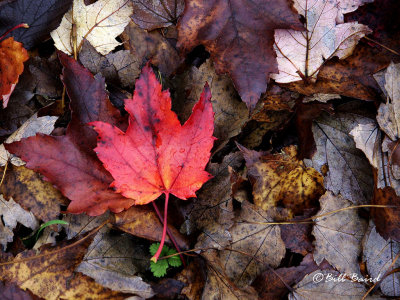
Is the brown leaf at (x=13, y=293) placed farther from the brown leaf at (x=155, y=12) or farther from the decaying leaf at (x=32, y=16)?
the brown leaf at (x=155, y=12)

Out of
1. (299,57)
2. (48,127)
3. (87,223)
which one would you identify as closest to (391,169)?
(299,57)

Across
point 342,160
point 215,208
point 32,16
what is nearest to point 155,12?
point 32,16

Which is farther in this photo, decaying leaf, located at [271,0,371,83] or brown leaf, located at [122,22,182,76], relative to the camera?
brown leaf, located at [122,22,182,76]

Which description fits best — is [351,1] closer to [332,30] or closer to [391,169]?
[332,30]

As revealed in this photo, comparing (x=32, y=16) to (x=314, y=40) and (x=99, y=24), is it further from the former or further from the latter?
(x=314, y=40)

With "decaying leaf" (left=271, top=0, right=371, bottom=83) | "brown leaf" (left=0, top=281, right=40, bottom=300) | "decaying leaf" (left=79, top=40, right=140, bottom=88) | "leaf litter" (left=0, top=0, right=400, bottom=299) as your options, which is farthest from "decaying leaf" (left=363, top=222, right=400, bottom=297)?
"brown leaf" (left=0, top=281, right=40, bottom=300)

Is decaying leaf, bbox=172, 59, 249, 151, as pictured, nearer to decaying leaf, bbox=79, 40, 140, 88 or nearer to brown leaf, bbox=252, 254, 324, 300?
decaying leaf, bbox=79, 40, 140, 88
